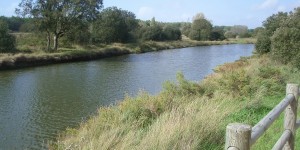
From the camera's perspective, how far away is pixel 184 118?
6.34m

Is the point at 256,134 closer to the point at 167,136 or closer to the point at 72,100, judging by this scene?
the point at 167,136

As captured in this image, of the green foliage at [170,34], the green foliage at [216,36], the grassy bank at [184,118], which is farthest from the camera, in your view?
the green foliage at [216,36]

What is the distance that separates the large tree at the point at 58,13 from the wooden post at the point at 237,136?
42.9 meters

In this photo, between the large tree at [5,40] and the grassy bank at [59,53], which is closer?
the grassy bank at [59,53]

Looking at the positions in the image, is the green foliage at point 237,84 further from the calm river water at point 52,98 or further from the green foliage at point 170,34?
the green foliage at point 170,34

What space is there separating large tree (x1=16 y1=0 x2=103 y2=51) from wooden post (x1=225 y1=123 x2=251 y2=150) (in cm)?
4288

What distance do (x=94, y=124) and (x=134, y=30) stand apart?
64.3 meters

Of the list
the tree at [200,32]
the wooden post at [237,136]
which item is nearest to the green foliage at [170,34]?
the tree at [200,32]

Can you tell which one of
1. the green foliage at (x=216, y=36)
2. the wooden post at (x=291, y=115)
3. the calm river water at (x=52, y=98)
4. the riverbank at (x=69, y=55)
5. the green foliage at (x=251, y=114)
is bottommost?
the calm river water at (x=52, y=98)

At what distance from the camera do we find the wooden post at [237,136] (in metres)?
2.26

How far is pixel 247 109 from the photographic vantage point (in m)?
9.02

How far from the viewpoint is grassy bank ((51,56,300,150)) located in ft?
18.7

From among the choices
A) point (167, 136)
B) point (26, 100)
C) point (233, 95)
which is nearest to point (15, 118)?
point (26, 100)

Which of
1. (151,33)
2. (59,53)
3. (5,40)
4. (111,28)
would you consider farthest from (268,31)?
(151,33)
